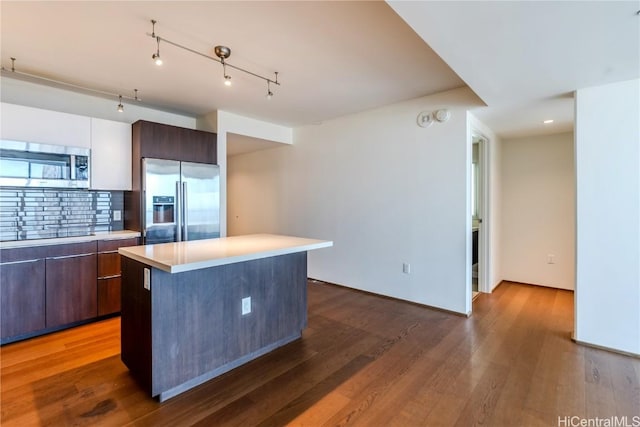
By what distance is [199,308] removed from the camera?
79.0 inches

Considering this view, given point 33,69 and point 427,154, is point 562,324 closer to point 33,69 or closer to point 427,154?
point 427,154

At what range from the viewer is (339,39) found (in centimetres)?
229

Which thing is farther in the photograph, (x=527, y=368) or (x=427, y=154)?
(x=427, y=154)

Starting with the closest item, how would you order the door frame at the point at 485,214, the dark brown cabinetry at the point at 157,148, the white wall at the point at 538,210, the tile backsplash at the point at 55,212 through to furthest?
the tile backsplash at the point at 55,212, the dark brown cabinetry at the point at 157,148, the door frame at the point at 485,214, the white wall at the point at 538,210

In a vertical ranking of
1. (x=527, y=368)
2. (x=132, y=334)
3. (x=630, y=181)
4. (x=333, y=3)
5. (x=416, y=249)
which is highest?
(x=333, y=3)

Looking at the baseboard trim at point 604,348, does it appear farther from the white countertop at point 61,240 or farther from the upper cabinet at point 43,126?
the upper cabinet at point 43,126

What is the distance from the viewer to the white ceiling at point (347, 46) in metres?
1.70

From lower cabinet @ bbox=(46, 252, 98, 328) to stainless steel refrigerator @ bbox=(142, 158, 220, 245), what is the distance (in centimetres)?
58

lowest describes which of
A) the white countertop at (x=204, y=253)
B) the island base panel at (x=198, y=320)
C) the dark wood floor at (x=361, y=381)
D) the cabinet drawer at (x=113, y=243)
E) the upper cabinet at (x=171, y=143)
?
the dark wood floor at (x=361, y=381)

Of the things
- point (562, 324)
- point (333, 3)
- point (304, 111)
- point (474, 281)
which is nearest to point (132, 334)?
point (333, 3)

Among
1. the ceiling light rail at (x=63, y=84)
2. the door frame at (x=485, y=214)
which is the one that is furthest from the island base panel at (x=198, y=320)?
the door frame at (x=485, y=214)

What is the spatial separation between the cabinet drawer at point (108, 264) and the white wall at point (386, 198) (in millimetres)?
2515

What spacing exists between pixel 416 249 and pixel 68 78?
4065mm

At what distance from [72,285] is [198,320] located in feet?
5.96
